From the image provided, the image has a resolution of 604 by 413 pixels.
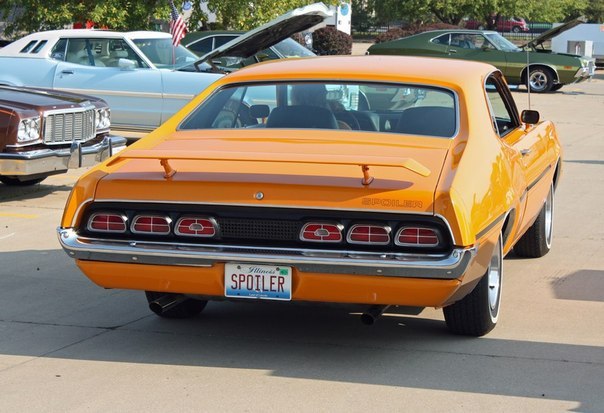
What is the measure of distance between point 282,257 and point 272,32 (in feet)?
30.6

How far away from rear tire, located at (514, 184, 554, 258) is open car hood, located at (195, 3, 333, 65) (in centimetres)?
591

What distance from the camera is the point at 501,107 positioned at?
7672 mm

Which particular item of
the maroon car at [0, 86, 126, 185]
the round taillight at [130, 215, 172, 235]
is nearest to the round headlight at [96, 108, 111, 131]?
the maroon car at [0, 86, 126, 185]

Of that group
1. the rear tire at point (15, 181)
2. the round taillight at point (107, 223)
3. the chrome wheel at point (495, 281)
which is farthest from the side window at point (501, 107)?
the rear tire at point (15, 181)

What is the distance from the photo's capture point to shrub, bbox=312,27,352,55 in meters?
35.7

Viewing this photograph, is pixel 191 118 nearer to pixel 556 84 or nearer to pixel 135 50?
pixel 135 50

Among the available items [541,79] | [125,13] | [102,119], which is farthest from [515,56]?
[102,119]

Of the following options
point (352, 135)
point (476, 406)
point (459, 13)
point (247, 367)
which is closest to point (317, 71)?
point (352, 135)

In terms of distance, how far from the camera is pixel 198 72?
14977 millimetres

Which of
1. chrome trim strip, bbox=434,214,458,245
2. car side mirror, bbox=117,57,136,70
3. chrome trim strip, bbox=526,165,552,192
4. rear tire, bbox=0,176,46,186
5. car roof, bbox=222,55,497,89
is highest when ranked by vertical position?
car roof, bbox=222,55,497,89

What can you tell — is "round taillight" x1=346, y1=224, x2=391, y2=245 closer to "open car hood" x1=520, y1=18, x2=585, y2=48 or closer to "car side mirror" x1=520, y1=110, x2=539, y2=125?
"car side mirror" x1=520, y1=110, x2=539, y2=125

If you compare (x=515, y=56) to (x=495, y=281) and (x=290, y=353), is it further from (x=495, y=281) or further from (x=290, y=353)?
(x=290, y=353)

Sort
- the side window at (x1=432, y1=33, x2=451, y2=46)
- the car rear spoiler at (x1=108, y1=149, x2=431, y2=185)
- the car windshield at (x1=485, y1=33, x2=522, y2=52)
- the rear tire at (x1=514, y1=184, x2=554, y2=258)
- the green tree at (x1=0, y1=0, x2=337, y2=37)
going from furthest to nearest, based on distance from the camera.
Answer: the side window at (x1=432, y1=33, x2=451, y2=46)
the car windshield at (x1=485, y1=33, x2=522, y2=52)
the green tree at (x1=0, y1=0, x2=337, y2=37)
the rear tire at (x1=514, y1=184, x2=554, y2=258)
the car rear spoiler at (x1=108, y1=149, x2=431, y2=185)

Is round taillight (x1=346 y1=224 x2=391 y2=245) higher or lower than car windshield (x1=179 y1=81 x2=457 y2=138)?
lower
